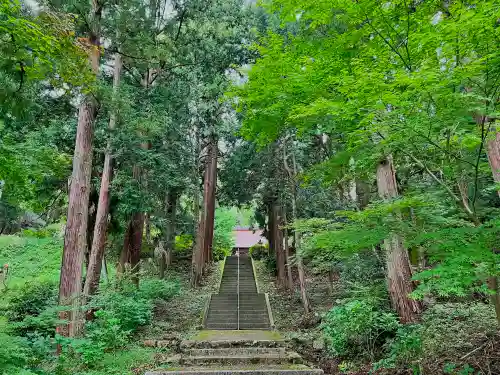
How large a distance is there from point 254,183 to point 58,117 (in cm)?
860

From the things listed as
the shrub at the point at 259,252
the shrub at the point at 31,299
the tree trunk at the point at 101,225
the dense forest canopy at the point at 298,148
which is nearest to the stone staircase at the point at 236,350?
the dense forest canopy at the point at 298,148

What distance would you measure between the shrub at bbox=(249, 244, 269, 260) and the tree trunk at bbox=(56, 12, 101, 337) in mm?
16365

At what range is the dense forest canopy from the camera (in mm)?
3809

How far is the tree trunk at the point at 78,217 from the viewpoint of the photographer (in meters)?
7.09

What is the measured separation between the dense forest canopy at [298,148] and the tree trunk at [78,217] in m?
0.04

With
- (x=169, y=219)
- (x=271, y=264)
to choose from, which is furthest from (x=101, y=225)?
(x=271, y=264)

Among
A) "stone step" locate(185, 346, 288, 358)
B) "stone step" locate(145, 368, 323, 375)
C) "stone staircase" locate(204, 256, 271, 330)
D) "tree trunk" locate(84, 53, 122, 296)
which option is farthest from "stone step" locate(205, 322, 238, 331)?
"stone step" locate(145, 368, 323, 375)

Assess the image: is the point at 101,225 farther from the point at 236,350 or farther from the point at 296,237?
the point at 296,237

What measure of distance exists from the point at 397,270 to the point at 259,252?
1681 centimetres

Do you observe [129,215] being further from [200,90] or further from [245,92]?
[245,92]

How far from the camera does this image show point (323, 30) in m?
6.48

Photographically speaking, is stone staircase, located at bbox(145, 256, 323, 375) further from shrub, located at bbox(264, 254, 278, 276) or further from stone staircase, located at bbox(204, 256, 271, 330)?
shrub, located at bbox(264, 254, 278, 276)

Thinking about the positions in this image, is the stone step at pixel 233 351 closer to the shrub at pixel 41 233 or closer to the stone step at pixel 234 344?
the stone step at pixel 234 344

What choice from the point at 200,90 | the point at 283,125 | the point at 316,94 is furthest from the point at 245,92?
the point at 200,90
